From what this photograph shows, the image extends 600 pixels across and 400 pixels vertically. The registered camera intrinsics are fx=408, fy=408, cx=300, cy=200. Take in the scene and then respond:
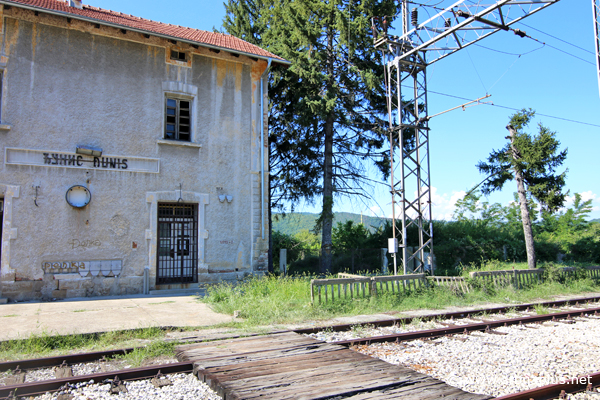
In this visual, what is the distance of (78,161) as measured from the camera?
1123 cm

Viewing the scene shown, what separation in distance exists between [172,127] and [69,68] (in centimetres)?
315

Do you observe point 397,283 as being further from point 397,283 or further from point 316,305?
point 316,305

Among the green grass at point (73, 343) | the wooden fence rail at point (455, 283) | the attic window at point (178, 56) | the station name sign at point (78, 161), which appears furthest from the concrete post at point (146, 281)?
the wooden fence rail at point (455, 283)

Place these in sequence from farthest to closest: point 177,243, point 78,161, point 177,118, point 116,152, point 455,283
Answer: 1. point 177,118
2. point 177,243
3. point 116,152
4. point 78,161
5. point 455,283

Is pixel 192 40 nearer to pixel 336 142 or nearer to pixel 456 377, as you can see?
pixel 336 142

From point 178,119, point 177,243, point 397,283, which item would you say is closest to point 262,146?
point 178,119

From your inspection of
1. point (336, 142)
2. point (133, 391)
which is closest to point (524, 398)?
point (133, 391)

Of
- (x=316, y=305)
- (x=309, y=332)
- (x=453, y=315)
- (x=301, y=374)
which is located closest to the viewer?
(x=301, y=374)

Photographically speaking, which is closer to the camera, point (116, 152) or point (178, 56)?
point (116, 152)

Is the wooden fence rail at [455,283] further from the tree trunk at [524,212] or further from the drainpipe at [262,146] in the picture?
the tree trunk at [524,212]

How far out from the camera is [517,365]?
528 cm

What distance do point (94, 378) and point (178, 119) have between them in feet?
31.2

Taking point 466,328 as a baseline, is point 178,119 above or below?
above

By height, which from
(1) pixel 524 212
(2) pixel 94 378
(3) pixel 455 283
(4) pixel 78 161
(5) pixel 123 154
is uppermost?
(5) pixel 123 154
